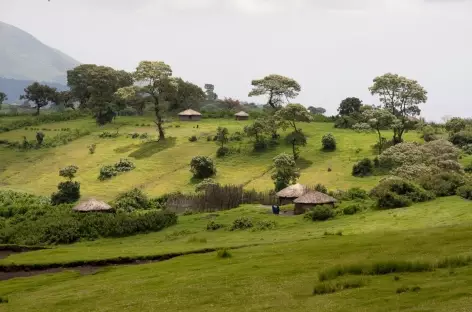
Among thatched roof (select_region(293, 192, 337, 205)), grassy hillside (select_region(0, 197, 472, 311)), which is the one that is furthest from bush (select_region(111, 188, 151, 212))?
thatched roof (select_region(293, 192, 337, 205))

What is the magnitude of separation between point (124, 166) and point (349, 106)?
57.2 m

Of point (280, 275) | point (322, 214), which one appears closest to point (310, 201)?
point (322, 214)

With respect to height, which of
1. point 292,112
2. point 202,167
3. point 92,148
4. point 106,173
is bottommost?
point 106,173

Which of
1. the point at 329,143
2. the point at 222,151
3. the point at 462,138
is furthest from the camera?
the point at 222,151

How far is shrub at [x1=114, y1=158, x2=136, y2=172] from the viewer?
314ft

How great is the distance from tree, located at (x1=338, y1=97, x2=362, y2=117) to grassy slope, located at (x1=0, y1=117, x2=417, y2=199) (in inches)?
503

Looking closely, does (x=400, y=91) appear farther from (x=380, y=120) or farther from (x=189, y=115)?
(x=189, y=115)

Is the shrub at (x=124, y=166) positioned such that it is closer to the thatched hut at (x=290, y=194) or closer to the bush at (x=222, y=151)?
the bush at (x=222, y=151)

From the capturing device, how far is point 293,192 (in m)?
68.9

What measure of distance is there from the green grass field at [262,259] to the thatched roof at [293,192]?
4.52 m

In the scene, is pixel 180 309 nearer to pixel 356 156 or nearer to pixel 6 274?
pixel 6 274

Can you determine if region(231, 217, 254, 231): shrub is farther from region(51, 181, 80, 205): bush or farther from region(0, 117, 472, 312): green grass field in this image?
region(51, 181, 80, 205): bush

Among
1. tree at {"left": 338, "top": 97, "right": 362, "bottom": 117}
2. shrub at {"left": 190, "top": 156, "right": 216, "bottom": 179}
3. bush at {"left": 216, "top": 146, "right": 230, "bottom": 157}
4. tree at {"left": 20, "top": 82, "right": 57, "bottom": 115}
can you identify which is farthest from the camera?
tree at {"left": 20, "top": 82, "right": 57, "bottom": 115}

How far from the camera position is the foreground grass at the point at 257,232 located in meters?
45.6
